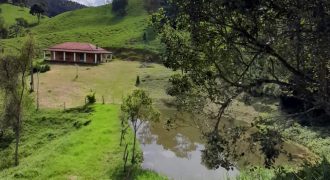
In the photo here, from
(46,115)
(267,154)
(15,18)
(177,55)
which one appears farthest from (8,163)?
(15,18)

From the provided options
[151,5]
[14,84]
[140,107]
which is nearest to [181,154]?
[140,107]

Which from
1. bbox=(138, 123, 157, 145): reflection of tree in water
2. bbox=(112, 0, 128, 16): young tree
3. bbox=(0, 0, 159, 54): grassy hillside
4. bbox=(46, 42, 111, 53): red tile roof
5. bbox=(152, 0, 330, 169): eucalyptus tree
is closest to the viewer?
bbox=(152, 0, 330, 169): eucalyptus tree

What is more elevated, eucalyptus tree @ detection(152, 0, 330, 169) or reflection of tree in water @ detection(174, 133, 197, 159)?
eucalyptus tree @ detection(152, 0, 330, 169)

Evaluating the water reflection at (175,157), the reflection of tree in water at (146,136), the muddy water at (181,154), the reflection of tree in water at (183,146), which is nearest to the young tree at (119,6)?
the muddy water at (181,154)

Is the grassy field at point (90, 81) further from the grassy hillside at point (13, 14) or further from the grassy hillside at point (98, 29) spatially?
the grassy hillside at point (13, 14)

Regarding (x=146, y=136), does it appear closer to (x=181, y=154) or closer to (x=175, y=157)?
(x=181, y=154)

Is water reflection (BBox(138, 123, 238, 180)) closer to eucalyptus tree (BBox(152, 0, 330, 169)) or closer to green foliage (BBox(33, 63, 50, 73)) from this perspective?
eucalyptus tree (BBox(152, 0, 330, 169))

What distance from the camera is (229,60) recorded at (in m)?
16.3

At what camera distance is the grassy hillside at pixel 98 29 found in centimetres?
11456

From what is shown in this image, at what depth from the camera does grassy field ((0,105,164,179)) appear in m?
31.5

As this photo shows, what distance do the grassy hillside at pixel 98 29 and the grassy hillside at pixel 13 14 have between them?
1440 centimetres

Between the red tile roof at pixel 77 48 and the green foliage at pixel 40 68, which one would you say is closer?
the green foliage at pixel 40 68

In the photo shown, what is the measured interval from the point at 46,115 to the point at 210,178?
21686 mm

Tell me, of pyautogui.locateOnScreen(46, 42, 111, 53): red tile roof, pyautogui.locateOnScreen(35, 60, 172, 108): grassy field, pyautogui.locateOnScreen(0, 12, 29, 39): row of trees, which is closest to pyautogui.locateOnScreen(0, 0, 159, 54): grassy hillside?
pyautogui.locateOnScreen(0, 12, 29, 39): row of trees
